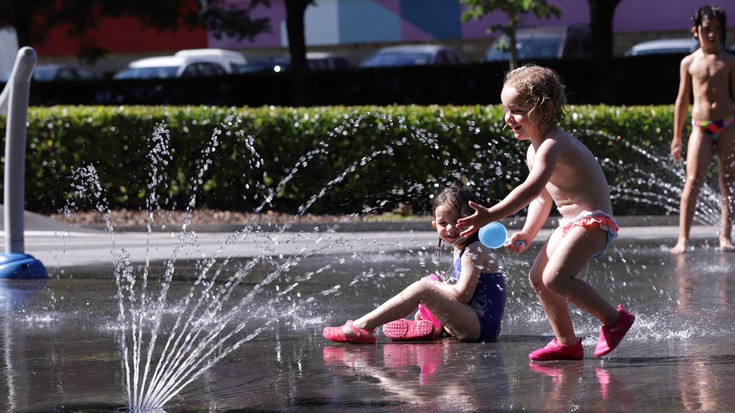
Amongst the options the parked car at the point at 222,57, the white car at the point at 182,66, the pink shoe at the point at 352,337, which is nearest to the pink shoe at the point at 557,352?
the pink shoe at the point at 352,337

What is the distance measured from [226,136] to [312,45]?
72.2 feet

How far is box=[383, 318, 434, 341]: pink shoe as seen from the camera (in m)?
6.22

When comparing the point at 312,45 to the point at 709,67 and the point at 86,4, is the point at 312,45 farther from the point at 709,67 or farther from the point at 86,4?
the point at 709,67

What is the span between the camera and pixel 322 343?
245 inches

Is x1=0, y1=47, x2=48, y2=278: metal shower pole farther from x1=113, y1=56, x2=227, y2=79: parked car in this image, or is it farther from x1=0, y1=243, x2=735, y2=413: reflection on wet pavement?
x1=113, y1=56, x2=227, y2=79: parked car

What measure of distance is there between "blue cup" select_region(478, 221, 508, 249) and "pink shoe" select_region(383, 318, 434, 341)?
88 cm

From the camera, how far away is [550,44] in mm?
28609

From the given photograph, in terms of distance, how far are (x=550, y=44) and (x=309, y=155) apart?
15.8 meters

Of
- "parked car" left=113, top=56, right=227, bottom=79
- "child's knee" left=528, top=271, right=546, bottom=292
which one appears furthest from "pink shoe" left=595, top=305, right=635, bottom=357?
"parked car" left=113, top=56, right=227, bottom=79

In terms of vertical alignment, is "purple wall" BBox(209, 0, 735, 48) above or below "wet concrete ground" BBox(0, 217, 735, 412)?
above

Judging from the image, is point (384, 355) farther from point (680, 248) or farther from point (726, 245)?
point (726, 245)

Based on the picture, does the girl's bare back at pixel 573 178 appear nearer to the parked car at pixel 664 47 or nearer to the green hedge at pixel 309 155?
the green hedge at pixel 309 155

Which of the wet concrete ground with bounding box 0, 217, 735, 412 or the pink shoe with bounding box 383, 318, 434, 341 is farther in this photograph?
the pink shoe with bounding box 383, 318, 434, 341

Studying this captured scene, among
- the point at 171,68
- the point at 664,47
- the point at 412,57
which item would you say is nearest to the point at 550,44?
the point at 664,47
